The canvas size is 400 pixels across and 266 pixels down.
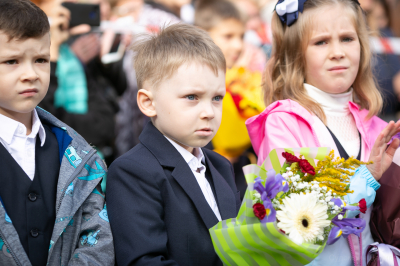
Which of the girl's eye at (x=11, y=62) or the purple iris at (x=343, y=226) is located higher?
the girl's eye at (x=11, y=62)

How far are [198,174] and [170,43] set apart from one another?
1.94 feet

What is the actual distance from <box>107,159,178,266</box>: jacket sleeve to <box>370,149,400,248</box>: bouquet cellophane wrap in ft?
3.47

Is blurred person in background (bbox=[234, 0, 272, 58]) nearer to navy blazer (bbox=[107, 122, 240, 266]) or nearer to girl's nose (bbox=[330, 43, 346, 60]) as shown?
girl's nose (bbox=[330, 43, 346, 60])

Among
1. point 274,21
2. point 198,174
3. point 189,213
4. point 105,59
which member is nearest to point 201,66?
point 198,174

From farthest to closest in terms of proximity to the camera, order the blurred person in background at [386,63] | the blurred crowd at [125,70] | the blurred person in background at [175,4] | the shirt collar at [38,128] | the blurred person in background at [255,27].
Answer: the blurred person in background at [255,27]
the blurred person in background at [175,4]
the blurred person in background at [386,63]
the blurred crowd at [125,70]
the shirt collar at [38,128]

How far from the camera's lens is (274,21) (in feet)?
7.97

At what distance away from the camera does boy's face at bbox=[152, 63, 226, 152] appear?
179 cm

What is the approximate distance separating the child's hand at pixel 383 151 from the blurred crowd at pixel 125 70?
1.19m

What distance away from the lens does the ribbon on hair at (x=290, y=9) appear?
2262 mm

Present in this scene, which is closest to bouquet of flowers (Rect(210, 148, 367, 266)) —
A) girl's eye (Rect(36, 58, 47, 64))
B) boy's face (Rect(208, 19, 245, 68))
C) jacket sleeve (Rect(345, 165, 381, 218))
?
jacket sleeve (Rect(345, 165, 381, 218))

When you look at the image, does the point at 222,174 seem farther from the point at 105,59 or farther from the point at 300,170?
the point at 105,59

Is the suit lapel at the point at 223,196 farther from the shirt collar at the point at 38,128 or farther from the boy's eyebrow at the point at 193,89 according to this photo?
the shirt collar at the point at 38,128

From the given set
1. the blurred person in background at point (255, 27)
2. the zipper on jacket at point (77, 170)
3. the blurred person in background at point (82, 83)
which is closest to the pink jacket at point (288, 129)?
the zipper on jacket at point (77, 170)

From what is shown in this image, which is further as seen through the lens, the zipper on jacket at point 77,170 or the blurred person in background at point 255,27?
the blurred person in background at point 255,27
